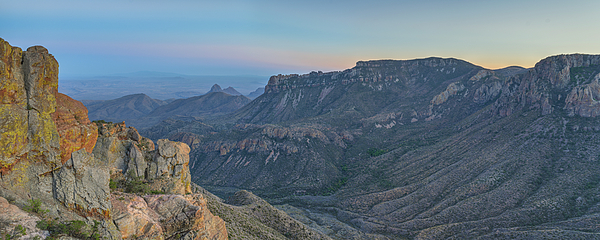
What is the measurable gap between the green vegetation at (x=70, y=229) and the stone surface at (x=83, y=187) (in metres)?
1.00

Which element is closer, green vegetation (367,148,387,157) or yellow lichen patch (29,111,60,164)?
yellow lichen patch (29,111,60,164)

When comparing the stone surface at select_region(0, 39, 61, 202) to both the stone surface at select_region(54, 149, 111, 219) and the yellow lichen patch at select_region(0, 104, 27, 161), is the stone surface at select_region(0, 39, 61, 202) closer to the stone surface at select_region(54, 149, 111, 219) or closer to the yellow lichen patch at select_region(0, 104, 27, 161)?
the yellow lichen patch at select_region(0, 104, 27, 161)

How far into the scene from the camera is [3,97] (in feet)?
65.3

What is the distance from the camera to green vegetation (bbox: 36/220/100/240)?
19.5m

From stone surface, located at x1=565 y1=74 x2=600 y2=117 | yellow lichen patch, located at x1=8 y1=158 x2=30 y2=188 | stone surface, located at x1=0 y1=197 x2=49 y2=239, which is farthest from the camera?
stone surface, located at x1=565 y1=74 x2=600 y2=117

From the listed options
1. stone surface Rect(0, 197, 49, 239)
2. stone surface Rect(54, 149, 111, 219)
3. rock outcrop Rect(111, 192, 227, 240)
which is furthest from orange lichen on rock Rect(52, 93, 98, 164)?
rock outcrop Rect(111, 192, 227, 240)

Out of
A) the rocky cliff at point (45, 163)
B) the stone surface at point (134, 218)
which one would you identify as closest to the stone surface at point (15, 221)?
the rocky cliff at point (45, 163)

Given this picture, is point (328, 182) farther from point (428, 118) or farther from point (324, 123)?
point (428, 118)

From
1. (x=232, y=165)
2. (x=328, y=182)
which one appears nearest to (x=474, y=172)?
(x=328, y=182)

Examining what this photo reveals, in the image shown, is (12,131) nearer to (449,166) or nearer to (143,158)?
(143,158)

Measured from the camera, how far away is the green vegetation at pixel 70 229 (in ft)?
64.1

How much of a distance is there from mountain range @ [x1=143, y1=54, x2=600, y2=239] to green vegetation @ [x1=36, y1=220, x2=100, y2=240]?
51.8m

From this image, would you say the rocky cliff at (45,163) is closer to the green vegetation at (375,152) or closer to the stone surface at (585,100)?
the green vegetation at (375,152)

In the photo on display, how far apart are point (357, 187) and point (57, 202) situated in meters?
89.3
